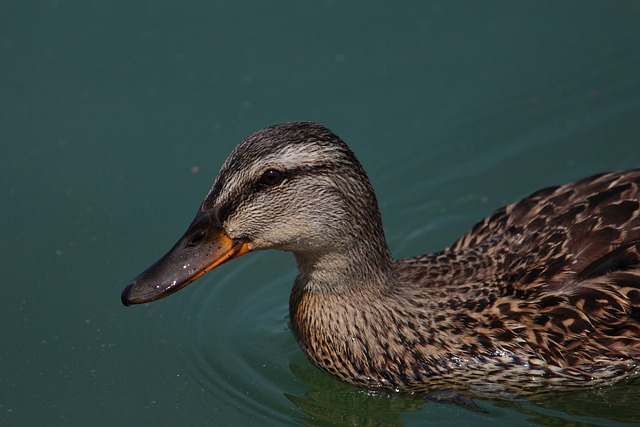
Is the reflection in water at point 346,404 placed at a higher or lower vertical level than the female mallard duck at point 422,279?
lower

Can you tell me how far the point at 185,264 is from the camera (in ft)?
20.1

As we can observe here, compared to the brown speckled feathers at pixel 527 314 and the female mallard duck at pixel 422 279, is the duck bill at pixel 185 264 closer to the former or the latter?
the female mallard duck at pixel 422 279

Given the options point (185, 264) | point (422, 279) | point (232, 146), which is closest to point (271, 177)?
point (185, 264)

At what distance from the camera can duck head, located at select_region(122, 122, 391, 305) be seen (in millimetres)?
5969

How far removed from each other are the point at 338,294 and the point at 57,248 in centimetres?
288

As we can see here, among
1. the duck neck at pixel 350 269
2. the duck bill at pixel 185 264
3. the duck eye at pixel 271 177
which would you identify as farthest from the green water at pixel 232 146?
the duck eye at pixel 271 177

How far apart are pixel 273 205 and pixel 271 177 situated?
189 mm

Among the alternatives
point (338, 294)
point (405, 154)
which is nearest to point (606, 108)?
point (405, 154)

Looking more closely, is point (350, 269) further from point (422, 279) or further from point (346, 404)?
point (346, 404)

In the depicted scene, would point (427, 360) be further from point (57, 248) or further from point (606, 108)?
point (606, 108)

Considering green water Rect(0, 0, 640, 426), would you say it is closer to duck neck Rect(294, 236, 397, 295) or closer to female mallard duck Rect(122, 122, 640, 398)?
female mallard duck Rect(122, 122, 640, 398)

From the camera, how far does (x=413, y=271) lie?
7105 millimetres

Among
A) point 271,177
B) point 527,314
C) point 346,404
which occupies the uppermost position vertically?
point 271,177

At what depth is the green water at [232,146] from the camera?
710cm
